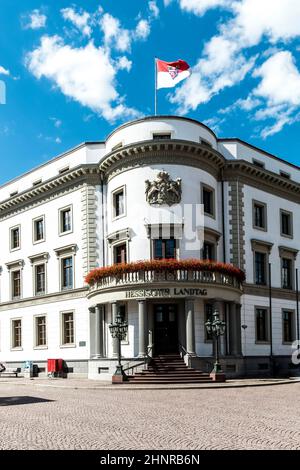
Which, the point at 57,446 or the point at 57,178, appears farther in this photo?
the point at 57,178

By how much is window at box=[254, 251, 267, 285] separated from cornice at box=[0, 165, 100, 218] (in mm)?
12046

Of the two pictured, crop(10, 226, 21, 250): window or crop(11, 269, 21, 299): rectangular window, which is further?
crop(10, 226, 21, 250): window

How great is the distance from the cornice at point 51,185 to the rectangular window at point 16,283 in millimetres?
5182

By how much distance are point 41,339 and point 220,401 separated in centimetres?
2243

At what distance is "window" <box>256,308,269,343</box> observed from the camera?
117 ft

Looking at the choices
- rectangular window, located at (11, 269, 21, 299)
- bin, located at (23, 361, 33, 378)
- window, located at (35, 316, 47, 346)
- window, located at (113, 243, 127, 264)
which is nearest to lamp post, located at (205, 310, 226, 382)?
window, located at (113, 243, 127, 264)

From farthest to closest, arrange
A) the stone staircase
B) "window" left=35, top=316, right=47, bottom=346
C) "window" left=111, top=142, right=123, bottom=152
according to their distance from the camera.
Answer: "window" left=35, top=316, right=47, bottom=346 < "window" left=111, top=142, right=123, bottom=152 < the stone staircase

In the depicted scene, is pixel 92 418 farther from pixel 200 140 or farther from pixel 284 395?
pixel 200 140

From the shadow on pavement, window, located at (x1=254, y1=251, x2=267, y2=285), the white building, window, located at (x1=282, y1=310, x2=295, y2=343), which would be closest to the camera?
the shadow on pavement

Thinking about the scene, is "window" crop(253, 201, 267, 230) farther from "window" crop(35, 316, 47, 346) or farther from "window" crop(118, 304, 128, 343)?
"window" crop(35, 316, 47, 346)

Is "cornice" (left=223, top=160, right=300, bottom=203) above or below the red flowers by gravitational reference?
above

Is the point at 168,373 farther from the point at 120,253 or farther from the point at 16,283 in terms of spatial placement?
the point at 16,283

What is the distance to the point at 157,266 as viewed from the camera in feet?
96.5

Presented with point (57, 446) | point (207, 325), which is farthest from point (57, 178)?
point (57, 446)
